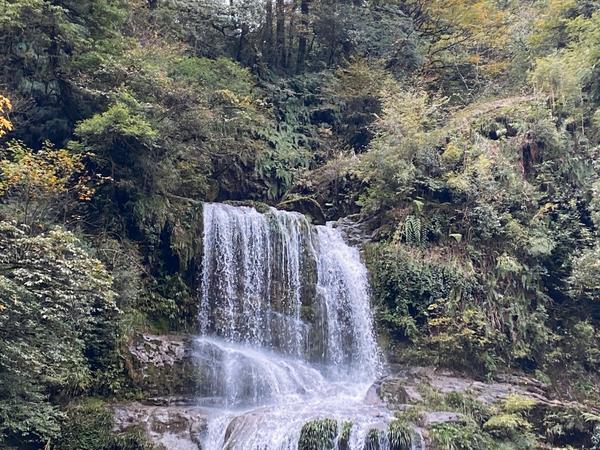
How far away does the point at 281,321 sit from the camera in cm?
1325

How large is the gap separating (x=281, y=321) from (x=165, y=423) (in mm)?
4004

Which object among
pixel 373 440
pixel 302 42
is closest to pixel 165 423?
pixel 373 440

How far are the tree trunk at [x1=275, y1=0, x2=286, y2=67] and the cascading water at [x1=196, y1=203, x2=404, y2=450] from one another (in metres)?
8.99

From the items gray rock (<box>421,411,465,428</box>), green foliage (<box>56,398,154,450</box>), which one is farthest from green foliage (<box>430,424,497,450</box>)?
green foliage (<box>56,398,154,450</box>)

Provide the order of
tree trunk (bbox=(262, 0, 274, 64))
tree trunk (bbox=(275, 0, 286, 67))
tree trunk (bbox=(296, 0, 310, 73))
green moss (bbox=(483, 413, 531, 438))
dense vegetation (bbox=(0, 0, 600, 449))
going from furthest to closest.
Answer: tree trunk (bbox=(296, 0, 310, 73)) → tree trunk (bbox=(275, 0, 286, 67)) → tree trunk (bbox=(262, 0, 274, 64)) → green moss (bbox=(483, 413, 531, 438)) → dense vegetation (bbox=(0, 0, 600, 449))

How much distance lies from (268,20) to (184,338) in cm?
1314

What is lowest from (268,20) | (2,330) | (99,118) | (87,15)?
(2,330)

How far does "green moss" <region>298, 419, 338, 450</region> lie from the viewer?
9.37 meters

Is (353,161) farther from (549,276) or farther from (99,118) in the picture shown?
(99,118)

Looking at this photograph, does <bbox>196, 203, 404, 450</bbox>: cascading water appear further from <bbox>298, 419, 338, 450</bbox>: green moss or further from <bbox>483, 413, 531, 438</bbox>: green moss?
<bbox>483, 413, 531, 438</bbox>: green moss

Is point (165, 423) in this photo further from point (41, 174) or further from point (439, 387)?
point (439, 387)

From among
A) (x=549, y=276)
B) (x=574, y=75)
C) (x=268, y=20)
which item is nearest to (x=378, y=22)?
(x=268, y=20)

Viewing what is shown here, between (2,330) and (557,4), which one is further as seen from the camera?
(557,4)

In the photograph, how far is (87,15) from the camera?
1280 cm
